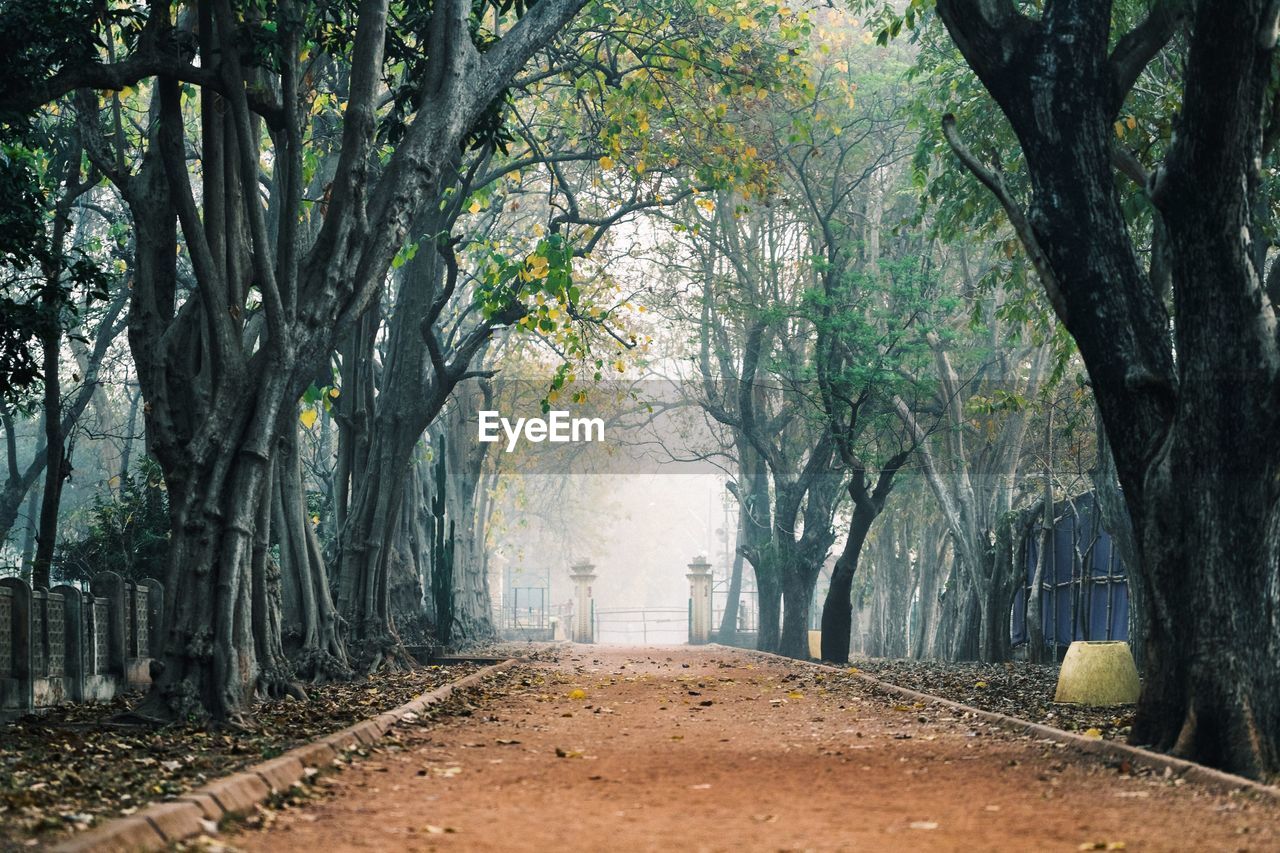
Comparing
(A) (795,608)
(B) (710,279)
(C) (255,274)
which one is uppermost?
(B) (710,279)

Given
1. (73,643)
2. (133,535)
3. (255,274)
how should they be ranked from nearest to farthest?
(255,274) < (73,643) < (133,535)

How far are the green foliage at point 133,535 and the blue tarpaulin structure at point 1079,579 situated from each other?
42.4 ft

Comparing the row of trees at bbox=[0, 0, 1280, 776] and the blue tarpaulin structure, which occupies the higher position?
the row of trees at bbox=[0, 0, 1280, 776]

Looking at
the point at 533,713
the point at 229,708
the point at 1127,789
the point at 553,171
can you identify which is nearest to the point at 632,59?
the point at 553,171

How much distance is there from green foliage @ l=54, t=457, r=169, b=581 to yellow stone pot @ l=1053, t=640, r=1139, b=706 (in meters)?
11.8

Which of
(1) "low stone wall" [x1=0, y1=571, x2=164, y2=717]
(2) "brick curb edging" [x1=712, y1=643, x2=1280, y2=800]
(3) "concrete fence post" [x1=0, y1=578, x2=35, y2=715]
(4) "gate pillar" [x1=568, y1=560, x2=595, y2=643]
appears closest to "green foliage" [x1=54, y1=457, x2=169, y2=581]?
(1) "low stone wall" [x1=0, y1=571, x2=164, y2=717]

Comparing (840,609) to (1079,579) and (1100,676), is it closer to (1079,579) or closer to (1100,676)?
(1079,579)

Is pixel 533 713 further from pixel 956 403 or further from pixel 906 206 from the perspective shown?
pixel 906 206

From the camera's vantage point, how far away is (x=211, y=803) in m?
5.95

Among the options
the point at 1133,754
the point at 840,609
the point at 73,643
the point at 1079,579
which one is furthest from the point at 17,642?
the point at 1079,579

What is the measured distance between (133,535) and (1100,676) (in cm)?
1264

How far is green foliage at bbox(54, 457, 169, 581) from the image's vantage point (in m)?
19.2

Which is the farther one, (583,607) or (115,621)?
(583,607)

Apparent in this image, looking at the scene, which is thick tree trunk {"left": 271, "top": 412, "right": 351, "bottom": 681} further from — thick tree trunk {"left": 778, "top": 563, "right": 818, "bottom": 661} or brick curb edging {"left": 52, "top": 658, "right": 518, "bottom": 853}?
thick tree trunk {"left": 778, "top": 563, "right": 818, "bottom": 661}
